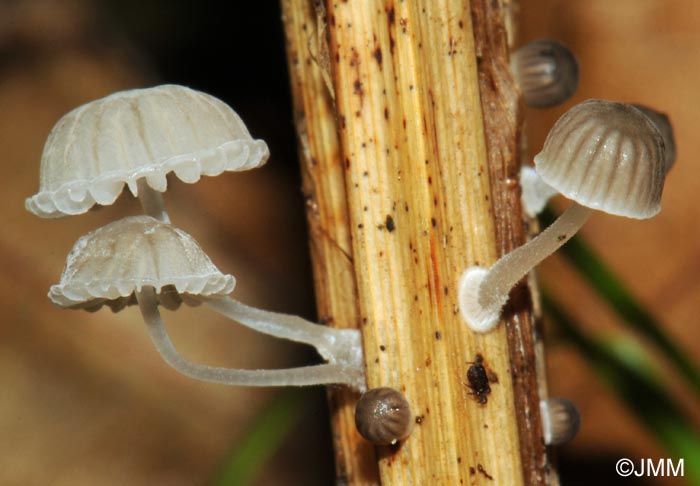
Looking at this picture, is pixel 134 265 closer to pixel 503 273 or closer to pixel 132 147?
pixel 132 147

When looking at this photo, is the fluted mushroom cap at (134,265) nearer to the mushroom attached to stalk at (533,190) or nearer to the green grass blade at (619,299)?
the mushroom attached to stalk at (533,190)

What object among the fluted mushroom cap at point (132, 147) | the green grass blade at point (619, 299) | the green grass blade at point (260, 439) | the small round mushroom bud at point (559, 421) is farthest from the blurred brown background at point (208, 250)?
the fluted mushroom cap at point (132, 147)

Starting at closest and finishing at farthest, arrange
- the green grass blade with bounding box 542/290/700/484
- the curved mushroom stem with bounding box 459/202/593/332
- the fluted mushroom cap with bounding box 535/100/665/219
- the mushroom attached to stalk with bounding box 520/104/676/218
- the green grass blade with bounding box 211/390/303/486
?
the fluted mushroom cap with bounding box 535/100/665/219 → the curved mushroom stem with bounding box 459/202/593/332 → the mushroom attached to stalk with bounding box 520/104/676/218 → the green grass blade with bounding box 542/290/700/484 → the green grass blade with bounding box 211/390/303/486

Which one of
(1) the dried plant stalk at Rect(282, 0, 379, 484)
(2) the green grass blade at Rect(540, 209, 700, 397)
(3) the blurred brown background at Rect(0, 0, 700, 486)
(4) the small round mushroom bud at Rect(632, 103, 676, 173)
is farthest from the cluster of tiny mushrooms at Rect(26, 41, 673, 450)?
(3) the blurred brown background at Rect(0, 0, 700, 486)

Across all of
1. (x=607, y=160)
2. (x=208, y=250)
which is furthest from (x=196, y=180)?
(x=208, y=250)

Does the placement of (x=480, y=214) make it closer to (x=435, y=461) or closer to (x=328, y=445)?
(x=435, y=461)

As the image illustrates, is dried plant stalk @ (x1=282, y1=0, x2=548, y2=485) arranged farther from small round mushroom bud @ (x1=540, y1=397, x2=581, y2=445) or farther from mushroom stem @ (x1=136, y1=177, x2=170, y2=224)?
mushroom stem @ (x1=136, y1=177, x2=170, y2=224)

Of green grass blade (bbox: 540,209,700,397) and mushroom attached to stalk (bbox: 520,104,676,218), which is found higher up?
mushroom attached to stalk (bbox: 520,104,676,218)
